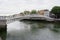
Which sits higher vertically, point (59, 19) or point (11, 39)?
point (11, 39)

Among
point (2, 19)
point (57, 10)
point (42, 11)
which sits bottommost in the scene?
point (42, 11)

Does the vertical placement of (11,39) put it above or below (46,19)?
above

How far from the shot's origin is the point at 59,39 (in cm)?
1185

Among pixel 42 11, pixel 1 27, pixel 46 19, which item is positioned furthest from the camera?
pixel 42 11

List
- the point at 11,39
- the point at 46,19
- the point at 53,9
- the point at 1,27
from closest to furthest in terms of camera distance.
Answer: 1. the point at 11,39
2. the point at 1,27
3. the point at 46,19
4. the point at 53,9

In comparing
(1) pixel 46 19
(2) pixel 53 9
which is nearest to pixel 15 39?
(1) pixel 46 19

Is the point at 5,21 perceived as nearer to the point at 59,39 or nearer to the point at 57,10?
the point at 59,39

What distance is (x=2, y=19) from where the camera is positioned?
14.9m

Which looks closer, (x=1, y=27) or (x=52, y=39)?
(x=52, y=39)

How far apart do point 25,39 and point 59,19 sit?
1569 cm

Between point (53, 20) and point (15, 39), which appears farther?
point (53, 20)

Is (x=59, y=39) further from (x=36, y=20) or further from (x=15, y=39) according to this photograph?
(x=36, y=20)

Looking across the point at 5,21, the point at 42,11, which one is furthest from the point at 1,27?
the point at 42,11

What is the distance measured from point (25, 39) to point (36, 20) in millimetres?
17453
